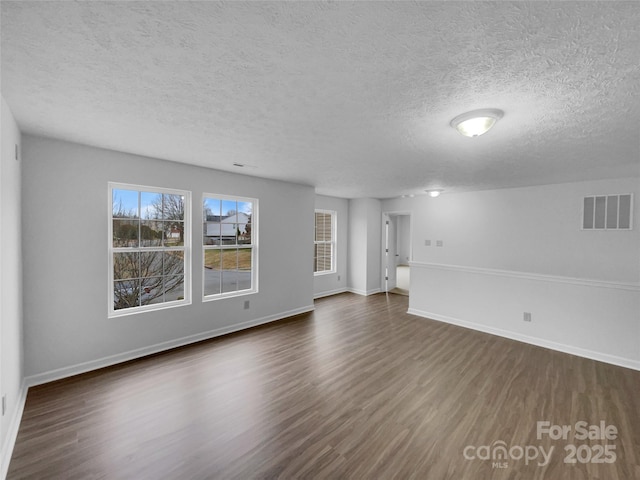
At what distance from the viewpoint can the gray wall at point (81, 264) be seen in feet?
8.87

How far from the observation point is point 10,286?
2.10 meters

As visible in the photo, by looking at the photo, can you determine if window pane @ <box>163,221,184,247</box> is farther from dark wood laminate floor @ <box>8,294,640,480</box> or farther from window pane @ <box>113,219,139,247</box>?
dark wood laminate floor @ <box>8,294,640,480</box>

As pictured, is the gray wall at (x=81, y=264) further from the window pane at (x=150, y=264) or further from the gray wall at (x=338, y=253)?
the gray wall at (x=338, y=253)

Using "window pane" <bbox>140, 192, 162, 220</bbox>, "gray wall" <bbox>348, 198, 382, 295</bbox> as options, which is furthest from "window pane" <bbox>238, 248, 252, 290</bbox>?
"gray wall" <bbox>348, 198, 382, 295</bbox>

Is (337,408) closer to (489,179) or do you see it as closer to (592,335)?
(592,335)

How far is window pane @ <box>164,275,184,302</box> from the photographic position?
371 cm

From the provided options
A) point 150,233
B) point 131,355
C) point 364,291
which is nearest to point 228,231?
point 150,233

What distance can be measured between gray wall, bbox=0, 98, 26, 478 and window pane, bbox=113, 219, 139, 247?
2.68 feet

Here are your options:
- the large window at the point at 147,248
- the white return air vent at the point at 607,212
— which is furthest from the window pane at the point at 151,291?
the white return air vent at the point at 607,212

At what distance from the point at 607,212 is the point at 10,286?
7157 mm

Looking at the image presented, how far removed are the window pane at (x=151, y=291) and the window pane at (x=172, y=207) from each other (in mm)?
848

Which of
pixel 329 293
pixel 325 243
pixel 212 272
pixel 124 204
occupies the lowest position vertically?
pixel 329 293

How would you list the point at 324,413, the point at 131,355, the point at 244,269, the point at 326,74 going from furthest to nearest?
1. the point at 244,269
2. the point at 131,355
3. the point at 324,413
4. the point at 326,74

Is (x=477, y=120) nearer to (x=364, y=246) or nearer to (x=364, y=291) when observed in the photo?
(x=364, y=246)
